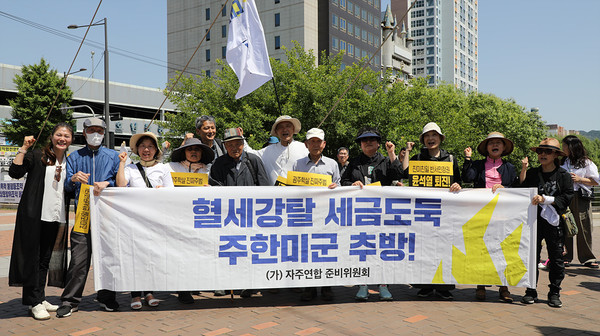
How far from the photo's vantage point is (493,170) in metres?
6.58

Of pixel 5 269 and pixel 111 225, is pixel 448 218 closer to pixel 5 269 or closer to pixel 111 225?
pixel 111 225

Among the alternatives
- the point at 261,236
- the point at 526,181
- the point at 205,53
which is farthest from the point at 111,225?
the point at 205,53

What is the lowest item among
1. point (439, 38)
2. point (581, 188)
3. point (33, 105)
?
point (581, 188)

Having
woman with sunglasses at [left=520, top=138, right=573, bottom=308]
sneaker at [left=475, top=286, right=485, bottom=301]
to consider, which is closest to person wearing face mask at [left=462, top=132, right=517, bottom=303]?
sneaker at [left=475, top=286, right=485, bottom=301]

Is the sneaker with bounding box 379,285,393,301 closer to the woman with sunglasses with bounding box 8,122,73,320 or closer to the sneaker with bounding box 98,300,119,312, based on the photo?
the sneaker with bounding box 98,300,119,312

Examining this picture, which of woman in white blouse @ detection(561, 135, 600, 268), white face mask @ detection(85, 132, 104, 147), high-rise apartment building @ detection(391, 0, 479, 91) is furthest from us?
high-rise apartment building @ detection(391, 0, 479, 91)

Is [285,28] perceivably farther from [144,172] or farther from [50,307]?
[50,307]

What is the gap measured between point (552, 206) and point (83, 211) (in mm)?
5167

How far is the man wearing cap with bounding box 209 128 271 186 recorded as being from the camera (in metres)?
6.40

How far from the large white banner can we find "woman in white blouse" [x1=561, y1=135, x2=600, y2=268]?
2581mm

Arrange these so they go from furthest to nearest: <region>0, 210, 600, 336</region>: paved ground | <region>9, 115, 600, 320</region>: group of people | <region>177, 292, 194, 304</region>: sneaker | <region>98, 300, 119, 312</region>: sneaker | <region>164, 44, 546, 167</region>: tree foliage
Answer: <region>164, 44, 546, 167</region>: tree foliage, <region>177, 292, 194, 304</region>: sneaker, <region>98, 300, 119, 312</region>: sneaker, <region>9, 115, 600, 320</region>: group of people, <region>0, 210, 600, 336</region>: paved ground

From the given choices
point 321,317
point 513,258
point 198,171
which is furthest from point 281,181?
point 513,258

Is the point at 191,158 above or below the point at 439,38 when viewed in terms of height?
below

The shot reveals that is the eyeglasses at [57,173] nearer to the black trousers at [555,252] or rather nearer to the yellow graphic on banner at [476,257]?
the yellow graphic on banner at [476,257]
